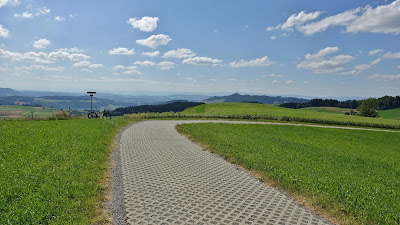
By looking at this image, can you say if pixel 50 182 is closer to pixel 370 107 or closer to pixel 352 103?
pixel 370 107

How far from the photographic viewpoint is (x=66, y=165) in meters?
8.85

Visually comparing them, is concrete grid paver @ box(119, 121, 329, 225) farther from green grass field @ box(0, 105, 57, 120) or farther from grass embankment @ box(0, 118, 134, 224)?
green grass field @ box(0, 105, 57, 120)

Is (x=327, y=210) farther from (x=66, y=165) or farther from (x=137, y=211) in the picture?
(x=66, y=165)

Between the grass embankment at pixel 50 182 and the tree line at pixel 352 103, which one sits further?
the tree line at pixel 352 103

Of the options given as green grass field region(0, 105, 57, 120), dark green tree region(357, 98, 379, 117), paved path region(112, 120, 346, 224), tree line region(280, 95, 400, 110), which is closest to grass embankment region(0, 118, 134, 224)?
paved path region(112, 120, 346, 224)

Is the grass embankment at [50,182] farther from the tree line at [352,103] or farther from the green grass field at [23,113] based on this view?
the tree line at [352,103]

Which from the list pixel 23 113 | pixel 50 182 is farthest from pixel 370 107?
pixel 23 113

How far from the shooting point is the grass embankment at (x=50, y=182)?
534cm

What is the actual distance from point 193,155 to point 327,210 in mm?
7565

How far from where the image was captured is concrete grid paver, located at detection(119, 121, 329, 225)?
19.3 ft

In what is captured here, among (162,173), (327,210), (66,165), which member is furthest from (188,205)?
(66,165)

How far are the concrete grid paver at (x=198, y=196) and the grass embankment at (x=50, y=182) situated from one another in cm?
101

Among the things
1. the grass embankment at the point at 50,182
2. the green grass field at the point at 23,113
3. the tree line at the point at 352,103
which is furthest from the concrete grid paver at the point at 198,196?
the tree line at the point at 352,103

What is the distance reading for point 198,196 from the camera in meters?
7.20
